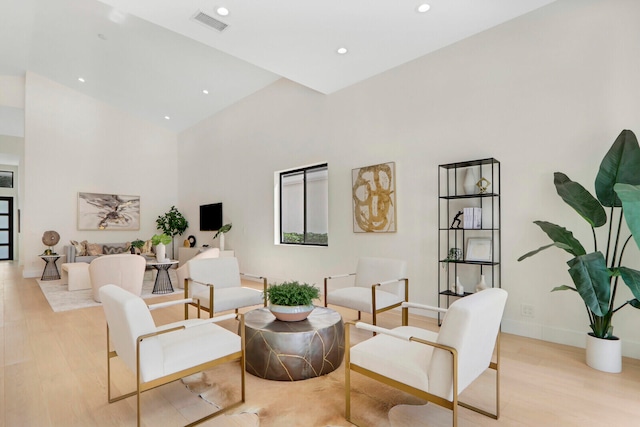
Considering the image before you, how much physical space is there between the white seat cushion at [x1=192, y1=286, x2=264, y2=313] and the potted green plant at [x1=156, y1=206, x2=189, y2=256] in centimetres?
643

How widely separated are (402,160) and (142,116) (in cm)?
847

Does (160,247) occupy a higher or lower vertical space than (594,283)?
lower

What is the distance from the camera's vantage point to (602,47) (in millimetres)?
3346

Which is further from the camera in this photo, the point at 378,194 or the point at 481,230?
the point at 378,194

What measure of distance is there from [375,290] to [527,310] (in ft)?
5.64

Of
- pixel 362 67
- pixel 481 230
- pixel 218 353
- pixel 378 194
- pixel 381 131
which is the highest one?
pixel 362 67

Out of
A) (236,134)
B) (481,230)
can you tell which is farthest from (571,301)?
(236,134)

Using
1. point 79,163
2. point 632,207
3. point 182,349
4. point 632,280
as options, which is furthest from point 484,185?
point 79,163

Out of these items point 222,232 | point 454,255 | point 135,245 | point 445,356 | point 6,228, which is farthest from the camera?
point 6,228

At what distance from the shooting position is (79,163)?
30.3ft

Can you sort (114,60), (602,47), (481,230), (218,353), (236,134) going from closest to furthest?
(218,353) → (602,47) → (481,230) → (114,60) → (236,134)

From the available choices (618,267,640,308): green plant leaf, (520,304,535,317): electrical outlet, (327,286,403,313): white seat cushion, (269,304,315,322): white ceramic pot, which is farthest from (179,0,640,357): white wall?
(269,304,315,322): white ceramic pot

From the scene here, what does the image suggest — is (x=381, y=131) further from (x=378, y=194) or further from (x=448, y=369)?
(x=448, y=369)

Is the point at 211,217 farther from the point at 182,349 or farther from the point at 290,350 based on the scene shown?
the point at 182,349
